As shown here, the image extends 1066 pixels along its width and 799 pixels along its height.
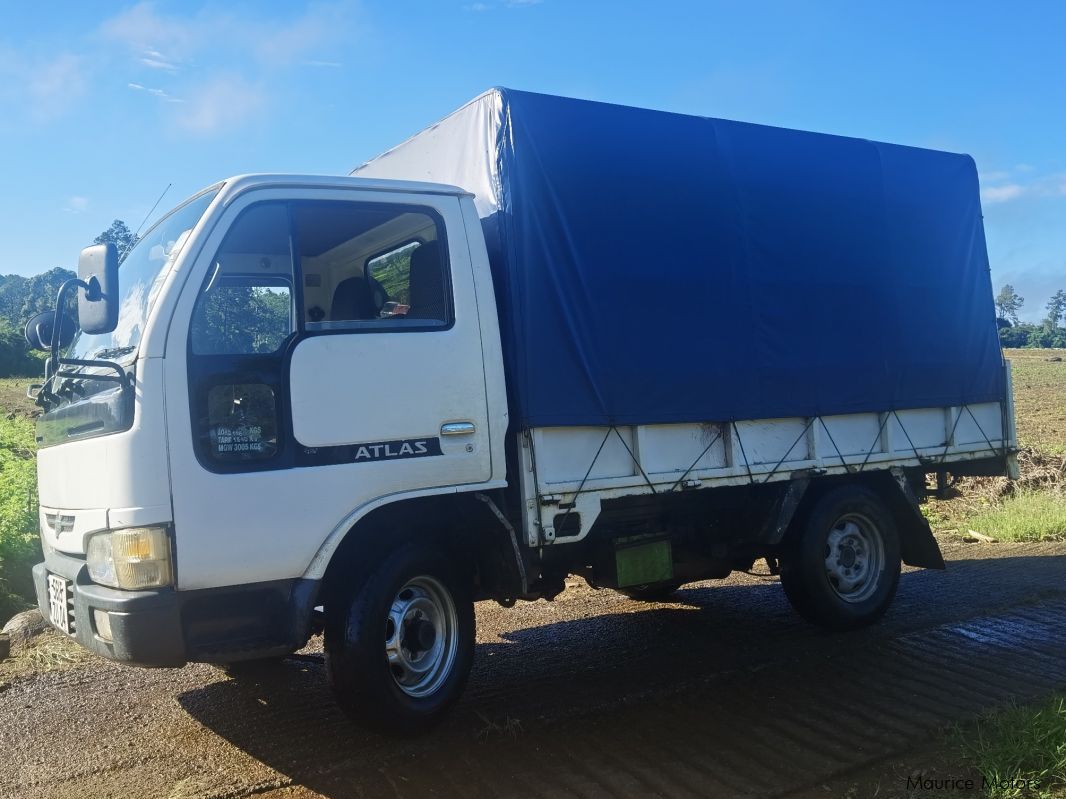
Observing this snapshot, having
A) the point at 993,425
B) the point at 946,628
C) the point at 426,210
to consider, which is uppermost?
the point at 426,210

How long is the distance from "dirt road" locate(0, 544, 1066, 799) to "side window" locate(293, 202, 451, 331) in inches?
81.4

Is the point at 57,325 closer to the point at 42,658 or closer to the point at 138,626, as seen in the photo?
the point at 138,626

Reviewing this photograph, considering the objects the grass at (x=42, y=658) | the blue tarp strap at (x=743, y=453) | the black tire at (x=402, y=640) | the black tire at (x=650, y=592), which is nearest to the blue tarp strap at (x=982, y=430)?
the blue tarp strap at (x=743, y=453)

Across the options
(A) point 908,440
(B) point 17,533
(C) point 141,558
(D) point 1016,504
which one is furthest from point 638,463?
(D) point 1016,504

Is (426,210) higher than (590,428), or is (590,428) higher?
(426,210)

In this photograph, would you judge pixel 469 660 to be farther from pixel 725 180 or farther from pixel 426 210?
pixel 725 180

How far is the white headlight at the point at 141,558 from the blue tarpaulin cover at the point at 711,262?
1.87 m

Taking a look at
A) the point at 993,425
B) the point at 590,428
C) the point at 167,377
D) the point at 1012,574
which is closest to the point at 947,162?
the point at 993,425

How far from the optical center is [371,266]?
5277 mm

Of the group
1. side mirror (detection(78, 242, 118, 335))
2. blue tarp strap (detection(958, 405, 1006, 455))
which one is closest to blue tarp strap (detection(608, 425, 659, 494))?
side mirror (detection(78, 242, 118, 335))

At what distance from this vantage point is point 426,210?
16.0 ft

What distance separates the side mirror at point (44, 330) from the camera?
5.04 meters

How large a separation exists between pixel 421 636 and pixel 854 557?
11.6 feet

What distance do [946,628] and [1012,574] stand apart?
6.63 feet
